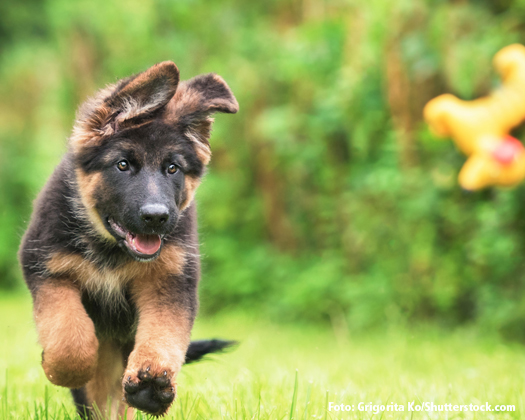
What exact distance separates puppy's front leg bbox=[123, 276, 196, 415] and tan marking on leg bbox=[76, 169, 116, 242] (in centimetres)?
39

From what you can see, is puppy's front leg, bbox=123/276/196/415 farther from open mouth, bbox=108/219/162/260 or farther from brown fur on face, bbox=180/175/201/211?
brown fur on face, bbox=180/175/201/211

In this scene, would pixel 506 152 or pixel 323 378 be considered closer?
pixel 323 378

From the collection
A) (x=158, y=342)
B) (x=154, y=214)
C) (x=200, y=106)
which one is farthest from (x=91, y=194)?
(x=158, y=342)

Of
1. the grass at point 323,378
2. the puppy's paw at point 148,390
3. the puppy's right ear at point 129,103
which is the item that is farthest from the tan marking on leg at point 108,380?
the puppy's right ear at point 129,103

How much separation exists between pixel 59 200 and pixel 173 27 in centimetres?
1153

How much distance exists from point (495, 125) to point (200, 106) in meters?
4.21

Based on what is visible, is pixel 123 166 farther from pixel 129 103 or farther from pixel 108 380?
pixel 108 380

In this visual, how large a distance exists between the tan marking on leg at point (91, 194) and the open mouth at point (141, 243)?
186mm

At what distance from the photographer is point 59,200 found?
3.71 m

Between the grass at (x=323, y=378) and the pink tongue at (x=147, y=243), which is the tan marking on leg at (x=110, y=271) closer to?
the pink tongue at (x=147, y=243)

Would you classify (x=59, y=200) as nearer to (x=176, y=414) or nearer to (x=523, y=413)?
(x=176, y=414)

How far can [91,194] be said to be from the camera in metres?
3.66

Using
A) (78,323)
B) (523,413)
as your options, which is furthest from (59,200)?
(523,413)

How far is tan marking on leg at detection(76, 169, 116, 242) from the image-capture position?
364 cm
